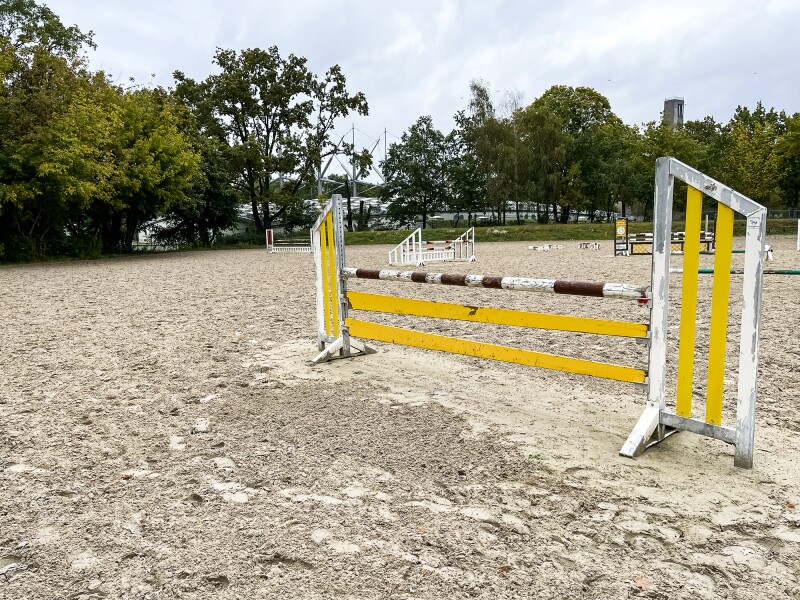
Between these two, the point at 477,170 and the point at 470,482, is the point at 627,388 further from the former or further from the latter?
the point at 477,170

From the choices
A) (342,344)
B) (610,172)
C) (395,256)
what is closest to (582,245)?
(395,256)

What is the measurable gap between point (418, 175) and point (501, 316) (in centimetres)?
4687

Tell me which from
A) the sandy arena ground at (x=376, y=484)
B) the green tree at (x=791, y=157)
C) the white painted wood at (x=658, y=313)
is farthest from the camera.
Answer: the green tree at (x=791, y=157)

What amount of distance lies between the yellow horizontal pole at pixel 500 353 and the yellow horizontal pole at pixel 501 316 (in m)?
0.17

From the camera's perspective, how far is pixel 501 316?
12.7 ft

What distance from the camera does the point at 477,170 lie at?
45750 mm

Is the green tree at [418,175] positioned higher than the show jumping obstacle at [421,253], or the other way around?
the green tree at [418,175]

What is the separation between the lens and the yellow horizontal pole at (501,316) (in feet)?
10.9

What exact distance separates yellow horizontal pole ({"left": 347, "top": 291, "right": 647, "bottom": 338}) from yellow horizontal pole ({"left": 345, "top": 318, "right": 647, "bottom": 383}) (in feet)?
0.54

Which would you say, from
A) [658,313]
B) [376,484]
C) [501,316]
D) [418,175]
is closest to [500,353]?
[501,316]

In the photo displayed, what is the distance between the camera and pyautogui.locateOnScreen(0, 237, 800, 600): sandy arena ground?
2.06 m

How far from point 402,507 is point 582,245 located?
1037 inches

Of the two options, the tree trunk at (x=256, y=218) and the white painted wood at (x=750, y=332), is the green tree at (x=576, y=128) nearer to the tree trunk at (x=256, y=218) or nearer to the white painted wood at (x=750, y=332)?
the tree trunk at (x=256, y=218)

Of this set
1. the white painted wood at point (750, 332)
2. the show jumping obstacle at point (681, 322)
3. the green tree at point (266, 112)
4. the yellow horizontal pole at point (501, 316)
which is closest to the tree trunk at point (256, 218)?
the green tree at point (266, 112)
